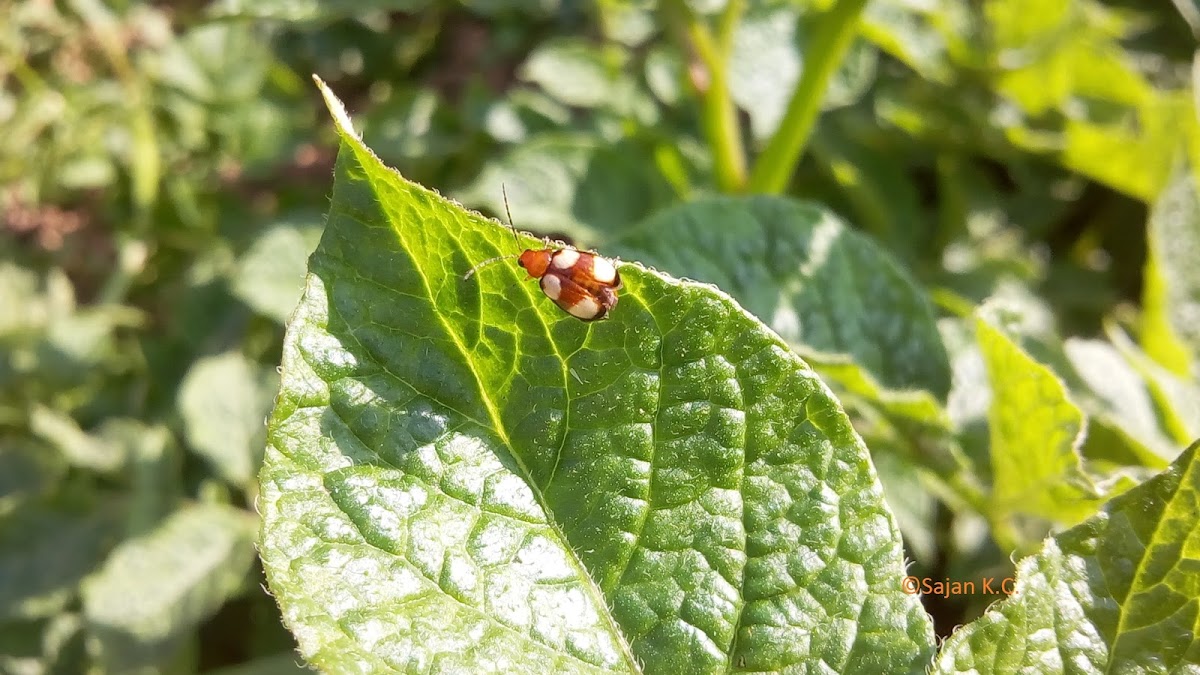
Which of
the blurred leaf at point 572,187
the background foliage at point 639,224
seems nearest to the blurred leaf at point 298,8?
the background foliage at point 639,224

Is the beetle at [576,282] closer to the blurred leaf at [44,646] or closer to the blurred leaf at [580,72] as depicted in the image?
the blurred leaf at [580,72]

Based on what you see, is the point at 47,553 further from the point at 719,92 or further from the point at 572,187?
the point at 719,92

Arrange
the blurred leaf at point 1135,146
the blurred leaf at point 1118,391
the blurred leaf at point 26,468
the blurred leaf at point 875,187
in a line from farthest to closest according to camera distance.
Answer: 1. the blurred leaf at point 26,468
2. the blurred leaf at point 875,187
3. the blurred leaf at point 1135,146
4. the blurred leaf at point 1118,391

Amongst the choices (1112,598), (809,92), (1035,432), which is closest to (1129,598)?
(1112,598)

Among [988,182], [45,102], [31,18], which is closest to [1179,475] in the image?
[988,182]

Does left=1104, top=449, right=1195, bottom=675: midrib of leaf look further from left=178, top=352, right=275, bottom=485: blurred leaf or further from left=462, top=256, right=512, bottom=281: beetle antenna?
left=178, top=352, right=275, bottom=485: blurred leaf

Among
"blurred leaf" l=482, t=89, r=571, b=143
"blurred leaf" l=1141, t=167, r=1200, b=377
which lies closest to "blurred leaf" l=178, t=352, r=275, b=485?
"blurred leaf" l=482, t=89, r=571, b=143
